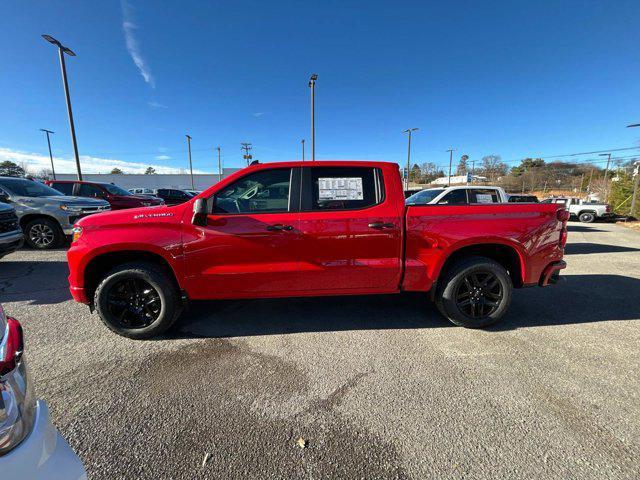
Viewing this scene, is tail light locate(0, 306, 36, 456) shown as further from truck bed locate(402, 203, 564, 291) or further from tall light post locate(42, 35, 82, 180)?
tall light post locate(42, 35, 82, 180)

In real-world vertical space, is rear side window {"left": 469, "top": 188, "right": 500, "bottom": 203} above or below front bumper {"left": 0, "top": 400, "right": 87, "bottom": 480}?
above

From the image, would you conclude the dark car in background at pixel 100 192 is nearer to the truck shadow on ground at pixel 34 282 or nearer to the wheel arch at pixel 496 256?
the truck shadow on ground at pixel 34 282

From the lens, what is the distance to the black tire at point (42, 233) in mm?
7223

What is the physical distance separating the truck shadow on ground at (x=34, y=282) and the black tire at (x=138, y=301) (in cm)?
174

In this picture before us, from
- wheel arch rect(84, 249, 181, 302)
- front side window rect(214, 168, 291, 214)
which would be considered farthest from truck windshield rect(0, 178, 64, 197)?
front side window rect(214, 168, 291, 214)

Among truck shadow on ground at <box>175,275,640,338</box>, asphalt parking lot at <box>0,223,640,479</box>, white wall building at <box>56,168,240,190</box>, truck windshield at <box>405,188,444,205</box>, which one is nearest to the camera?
asphalt parking lot at <box>0,223,640,479</box>

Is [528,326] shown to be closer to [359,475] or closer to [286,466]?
[359,475]

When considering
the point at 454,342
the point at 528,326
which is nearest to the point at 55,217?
the point at 454,342

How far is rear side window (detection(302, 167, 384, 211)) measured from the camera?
3232 mm

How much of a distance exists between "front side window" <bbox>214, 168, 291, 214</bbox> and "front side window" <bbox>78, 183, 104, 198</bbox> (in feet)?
31.3

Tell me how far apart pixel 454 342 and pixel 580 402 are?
106 centimetres

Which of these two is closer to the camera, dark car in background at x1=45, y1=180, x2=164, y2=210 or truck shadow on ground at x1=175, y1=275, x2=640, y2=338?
truck shadow on ground at x1=175, y1=275, x2=640, y2=338

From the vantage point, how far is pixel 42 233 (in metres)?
7.29

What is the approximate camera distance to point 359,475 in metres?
1.73
